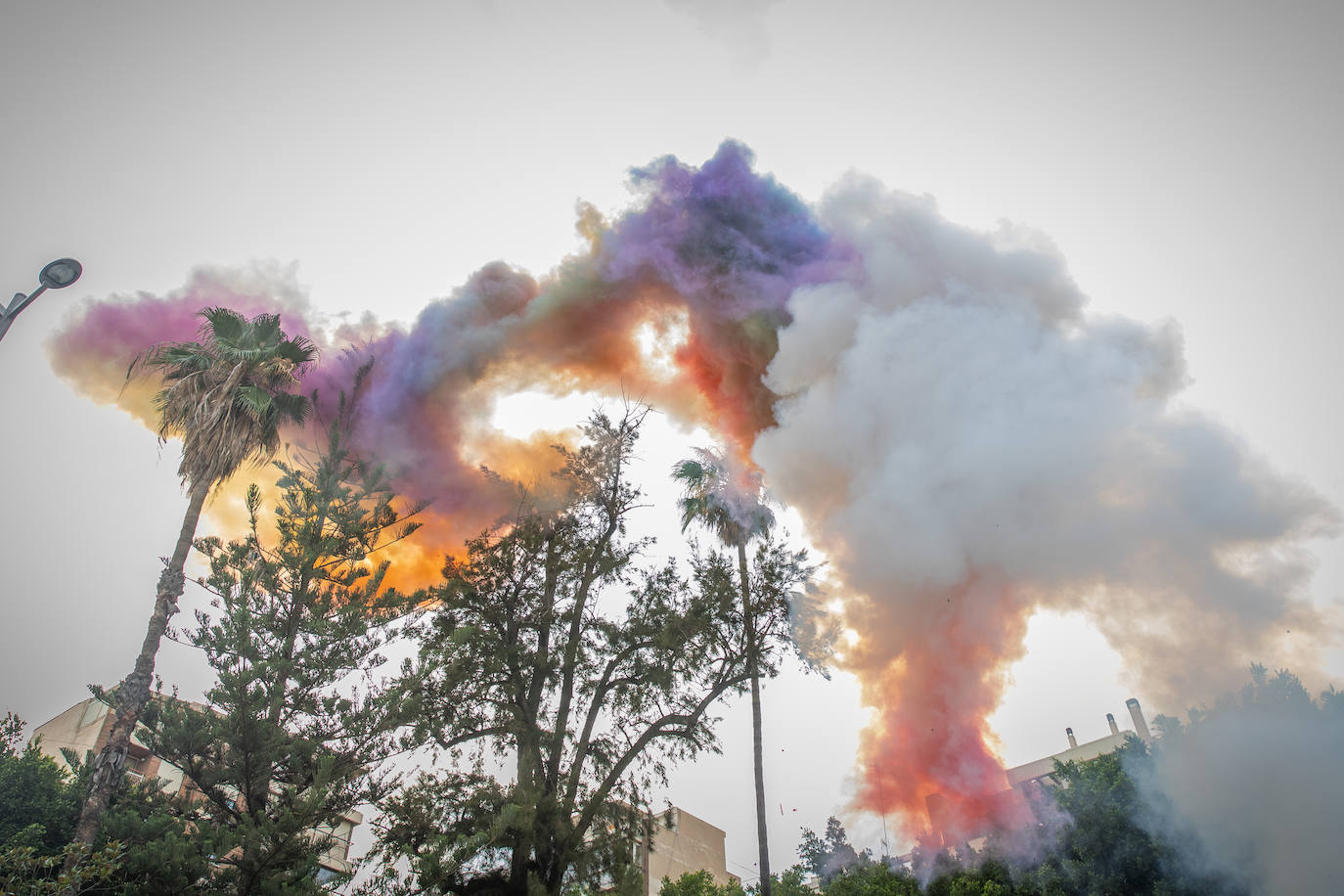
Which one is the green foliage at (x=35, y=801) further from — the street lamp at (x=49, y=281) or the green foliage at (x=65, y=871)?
the street lamp at (x=49, y=281)

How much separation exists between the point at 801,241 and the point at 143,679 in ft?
67.1

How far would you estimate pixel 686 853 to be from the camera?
35.0m

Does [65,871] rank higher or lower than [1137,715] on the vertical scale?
lower

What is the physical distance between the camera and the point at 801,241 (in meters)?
22.7

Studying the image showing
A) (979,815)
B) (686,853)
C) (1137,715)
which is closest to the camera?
(979,815)

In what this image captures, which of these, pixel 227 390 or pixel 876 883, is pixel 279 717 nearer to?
pixel 227 390

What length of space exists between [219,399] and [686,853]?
31.3 m

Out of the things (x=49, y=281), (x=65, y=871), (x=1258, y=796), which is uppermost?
(x=49, y=281)

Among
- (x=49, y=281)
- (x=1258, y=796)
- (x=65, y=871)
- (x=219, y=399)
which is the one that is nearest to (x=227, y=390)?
(x=219, y=399)

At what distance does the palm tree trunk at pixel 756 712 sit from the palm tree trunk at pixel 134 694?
483 inches

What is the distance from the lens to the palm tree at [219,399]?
14594 millimetres

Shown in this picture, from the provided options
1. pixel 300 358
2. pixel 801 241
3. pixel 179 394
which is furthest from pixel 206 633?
pixel 801 241

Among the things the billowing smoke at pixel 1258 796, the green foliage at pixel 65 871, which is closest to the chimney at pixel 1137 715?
the billowing smoke at pixel 1258 796

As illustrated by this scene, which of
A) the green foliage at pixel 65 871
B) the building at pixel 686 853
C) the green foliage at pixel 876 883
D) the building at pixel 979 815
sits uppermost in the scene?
the building at pixel 686 853
